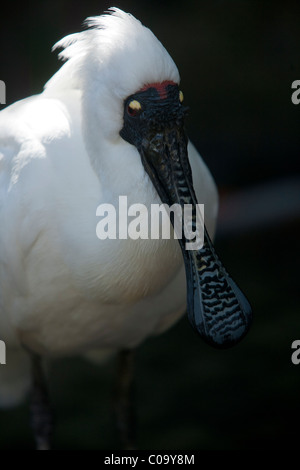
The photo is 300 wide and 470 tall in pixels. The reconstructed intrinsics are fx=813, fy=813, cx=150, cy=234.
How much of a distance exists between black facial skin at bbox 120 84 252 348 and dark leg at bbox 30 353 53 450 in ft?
3.58

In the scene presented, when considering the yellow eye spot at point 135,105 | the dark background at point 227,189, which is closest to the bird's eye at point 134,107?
the yellow eye spot at point 135,105

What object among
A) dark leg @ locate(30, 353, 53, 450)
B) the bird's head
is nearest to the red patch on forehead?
the bird's head

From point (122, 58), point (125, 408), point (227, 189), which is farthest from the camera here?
point (227, 189)

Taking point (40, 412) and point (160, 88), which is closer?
point (160, 88)

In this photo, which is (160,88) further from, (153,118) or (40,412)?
(40,412)

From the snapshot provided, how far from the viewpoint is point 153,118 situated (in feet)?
7.74

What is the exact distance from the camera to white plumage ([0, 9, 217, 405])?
2410 mm

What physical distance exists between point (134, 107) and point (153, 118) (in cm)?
7

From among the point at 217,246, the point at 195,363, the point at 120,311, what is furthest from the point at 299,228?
the point at 120,311

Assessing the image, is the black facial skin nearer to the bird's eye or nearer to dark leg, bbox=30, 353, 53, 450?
the bird's eye

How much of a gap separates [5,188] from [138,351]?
1967 mm

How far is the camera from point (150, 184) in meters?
2.44

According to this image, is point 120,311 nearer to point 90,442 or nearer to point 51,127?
point 51,127

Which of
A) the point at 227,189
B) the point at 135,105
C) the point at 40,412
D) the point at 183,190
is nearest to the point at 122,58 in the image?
the point at 135,105
